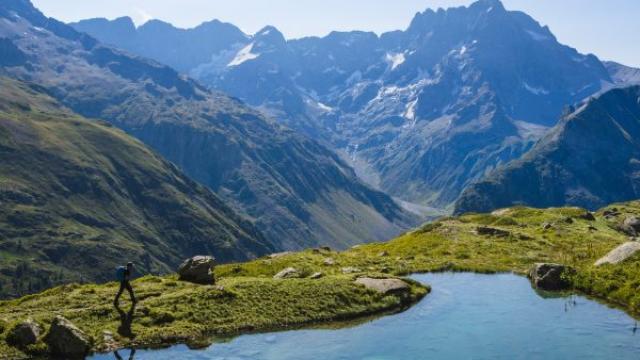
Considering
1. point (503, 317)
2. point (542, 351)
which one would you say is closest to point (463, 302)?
point (503, 317)

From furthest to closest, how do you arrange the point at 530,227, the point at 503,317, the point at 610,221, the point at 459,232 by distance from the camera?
the point at 610,221 < the point at 530,227 < the point at 459,232 < the point at 503,317

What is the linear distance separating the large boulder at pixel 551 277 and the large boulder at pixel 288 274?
2347cm

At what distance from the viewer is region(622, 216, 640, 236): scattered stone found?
102 m

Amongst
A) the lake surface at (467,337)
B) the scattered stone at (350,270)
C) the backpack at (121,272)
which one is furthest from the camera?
the scattered stone at (350,270)

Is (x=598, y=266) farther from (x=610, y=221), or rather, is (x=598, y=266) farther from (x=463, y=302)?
(x=610, y=221)

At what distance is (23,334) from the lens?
140 ft

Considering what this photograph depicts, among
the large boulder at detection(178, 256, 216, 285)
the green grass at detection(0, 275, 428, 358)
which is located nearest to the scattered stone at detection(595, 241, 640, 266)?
the green grass at detection(0, 275, 428, 358)

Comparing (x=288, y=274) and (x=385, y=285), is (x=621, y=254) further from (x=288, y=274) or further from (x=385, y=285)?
(x=288, y=274)

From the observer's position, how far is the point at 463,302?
195 feet

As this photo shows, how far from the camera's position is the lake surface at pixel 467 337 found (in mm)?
43938

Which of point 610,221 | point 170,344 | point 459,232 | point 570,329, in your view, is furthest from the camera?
point 610,221

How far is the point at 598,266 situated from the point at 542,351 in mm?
24023

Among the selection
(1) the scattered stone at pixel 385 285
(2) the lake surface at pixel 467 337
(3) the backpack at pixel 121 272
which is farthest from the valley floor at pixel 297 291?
(3) the backpack at pixel 121 272

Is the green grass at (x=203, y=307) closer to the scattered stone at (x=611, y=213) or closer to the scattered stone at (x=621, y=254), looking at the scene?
the scattered stone at (x=621, y=254)
